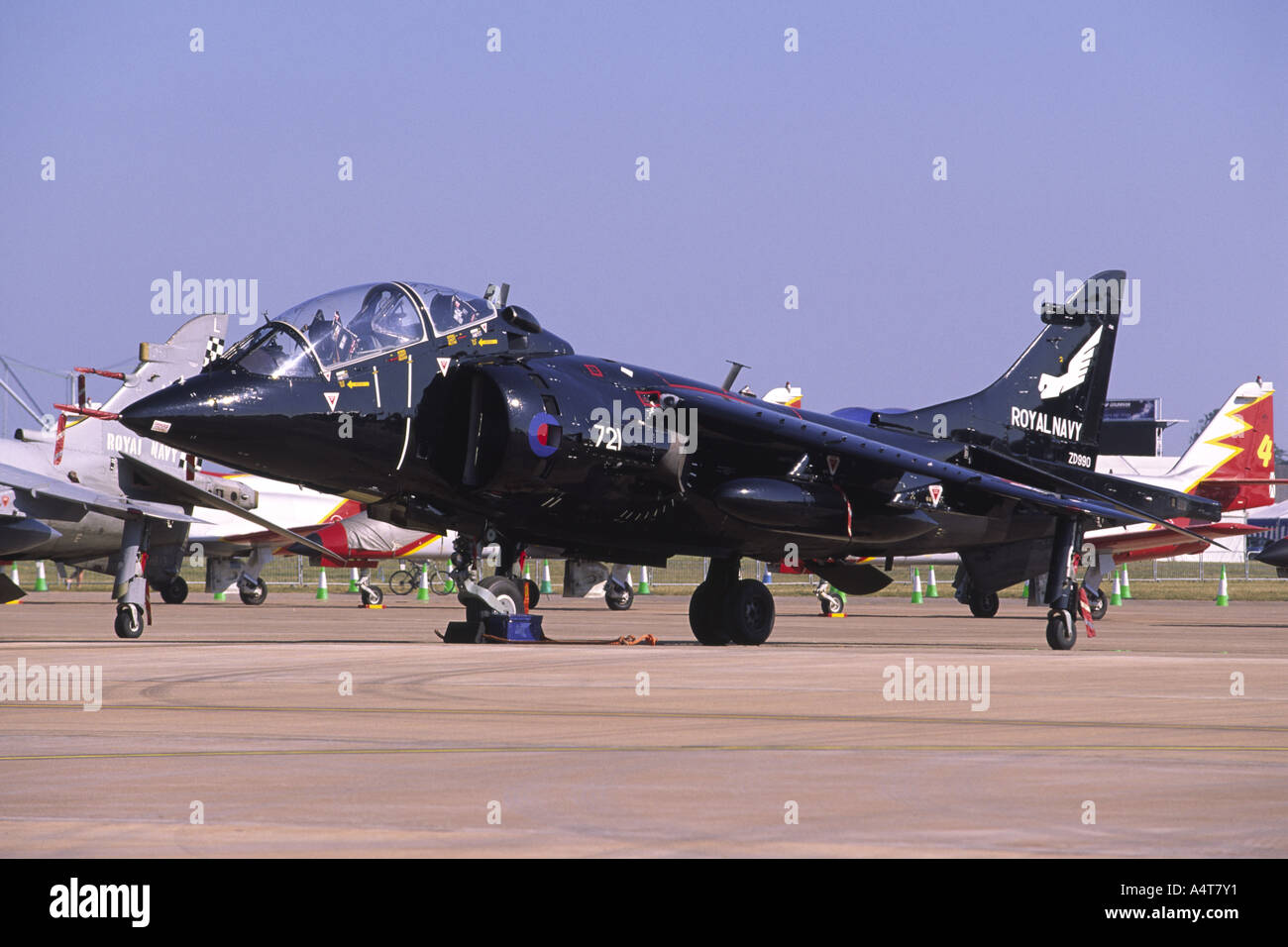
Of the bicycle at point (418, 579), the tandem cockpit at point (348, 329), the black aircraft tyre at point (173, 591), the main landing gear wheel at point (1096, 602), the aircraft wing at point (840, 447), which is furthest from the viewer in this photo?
the bicycle at point (418, 579)

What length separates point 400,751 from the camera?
873 cm

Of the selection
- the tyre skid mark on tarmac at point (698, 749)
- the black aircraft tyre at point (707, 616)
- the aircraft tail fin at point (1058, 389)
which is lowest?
the tyre skid mark on tarmac at point (698, 749)

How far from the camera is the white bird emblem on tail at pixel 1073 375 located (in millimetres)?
25109

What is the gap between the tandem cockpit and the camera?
17.0 m

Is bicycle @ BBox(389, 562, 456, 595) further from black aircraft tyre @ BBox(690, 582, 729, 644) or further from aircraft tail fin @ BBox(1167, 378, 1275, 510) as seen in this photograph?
black aircraft tyre @ BBox(690, 582, 729, 644)

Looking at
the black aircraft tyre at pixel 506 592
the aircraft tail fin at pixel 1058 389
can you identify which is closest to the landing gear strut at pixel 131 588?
the black aircraft tyre at pixel 506 592

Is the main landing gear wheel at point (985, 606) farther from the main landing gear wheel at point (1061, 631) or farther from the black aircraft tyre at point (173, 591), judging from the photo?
the black aircraft tyre at point (173, 591)

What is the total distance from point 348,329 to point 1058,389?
12.8 meters

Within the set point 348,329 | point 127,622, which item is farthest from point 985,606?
point 348,329

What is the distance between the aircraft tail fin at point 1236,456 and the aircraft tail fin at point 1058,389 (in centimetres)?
1456

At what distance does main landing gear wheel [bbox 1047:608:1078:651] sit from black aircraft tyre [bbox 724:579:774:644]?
13.0 ft

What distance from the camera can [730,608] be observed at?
20.7m

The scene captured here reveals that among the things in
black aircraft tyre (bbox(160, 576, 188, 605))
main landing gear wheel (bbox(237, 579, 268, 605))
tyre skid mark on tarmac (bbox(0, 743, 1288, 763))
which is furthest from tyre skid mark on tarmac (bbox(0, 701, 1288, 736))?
main landing gear wheel (bbox(237, 579, 268, 605))
